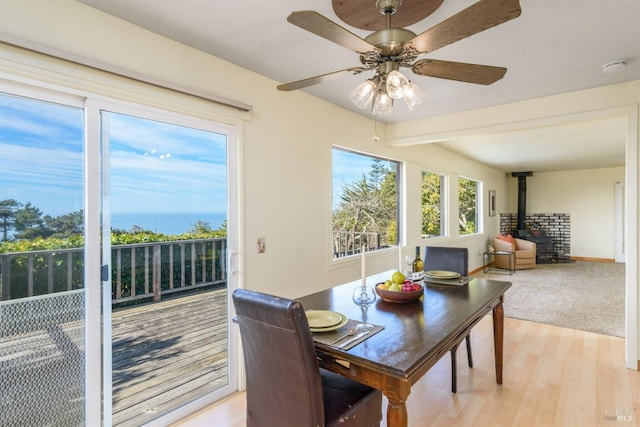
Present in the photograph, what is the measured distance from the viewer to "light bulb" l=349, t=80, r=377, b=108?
5.46ft

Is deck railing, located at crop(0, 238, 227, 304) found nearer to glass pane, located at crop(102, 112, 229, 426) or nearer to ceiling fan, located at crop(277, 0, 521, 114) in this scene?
glass pane, located at crop(102, 112, 229, 426)

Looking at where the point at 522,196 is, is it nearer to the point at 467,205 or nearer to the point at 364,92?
the point at 467,205

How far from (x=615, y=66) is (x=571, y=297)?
3.71 metres

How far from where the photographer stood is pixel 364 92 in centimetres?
168

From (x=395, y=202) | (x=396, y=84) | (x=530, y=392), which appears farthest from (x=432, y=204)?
(x=396, y=84)

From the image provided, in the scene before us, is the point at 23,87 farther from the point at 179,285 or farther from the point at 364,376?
the point at 364,376

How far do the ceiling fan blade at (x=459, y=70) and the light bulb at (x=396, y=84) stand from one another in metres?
0.16

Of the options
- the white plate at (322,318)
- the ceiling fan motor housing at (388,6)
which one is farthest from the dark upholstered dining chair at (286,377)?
the ceiling fan motor housing at (388,6)

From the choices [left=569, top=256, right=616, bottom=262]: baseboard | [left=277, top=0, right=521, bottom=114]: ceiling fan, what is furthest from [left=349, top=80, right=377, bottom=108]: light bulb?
[left=569, top=256, right=616, bottom=262]: baseboard

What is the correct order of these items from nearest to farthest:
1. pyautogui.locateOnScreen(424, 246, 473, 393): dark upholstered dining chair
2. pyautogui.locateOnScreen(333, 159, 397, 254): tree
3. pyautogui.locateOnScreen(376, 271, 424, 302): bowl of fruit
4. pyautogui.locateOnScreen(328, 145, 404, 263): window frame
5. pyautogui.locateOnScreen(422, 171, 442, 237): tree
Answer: pyautogui.locateOnScreen(376, 271, 424, 302): bowl of fruit < pyautogui.locateOnScreen(424, 246, 473, 393): dark upholstered dining chair < pyautogui.locateOnScreen(328, 145, 404, 263): window frame < pyautogui.locateOnScreen(333, 159, 397, 254): tree < pyautogui.locateOnScreen(422, 171, 442, 237): tree

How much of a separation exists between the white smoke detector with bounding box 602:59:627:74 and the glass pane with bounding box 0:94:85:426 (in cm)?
353

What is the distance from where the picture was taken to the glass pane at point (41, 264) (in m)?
1.57

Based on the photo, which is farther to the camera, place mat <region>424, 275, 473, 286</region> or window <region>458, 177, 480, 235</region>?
window <region>458, 177, 480, 235</region>

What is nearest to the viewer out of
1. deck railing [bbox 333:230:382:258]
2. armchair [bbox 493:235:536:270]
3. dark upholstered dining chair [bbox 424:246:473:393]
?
dark upholstered dining chair [bbox 424:246:473:393]
